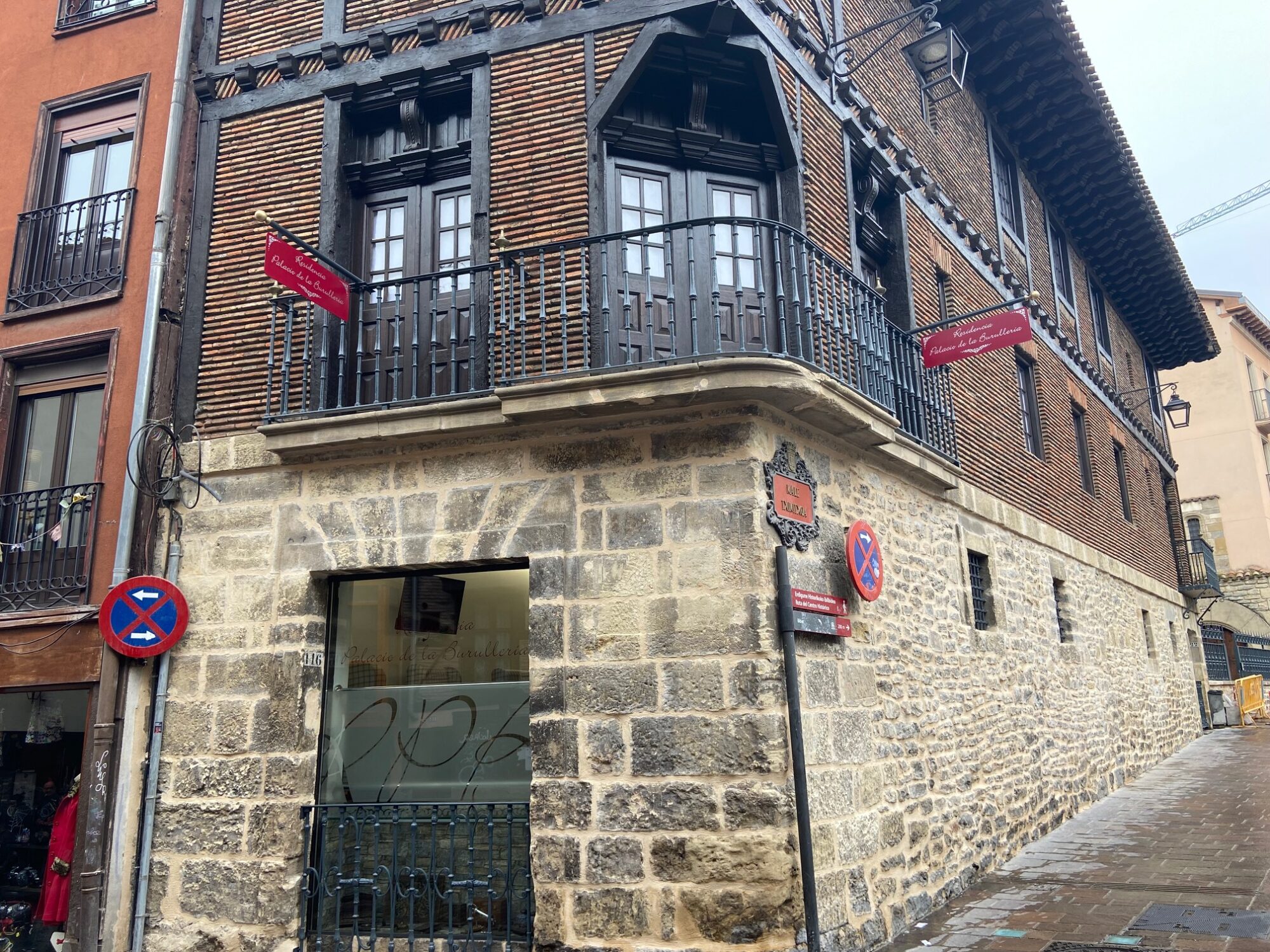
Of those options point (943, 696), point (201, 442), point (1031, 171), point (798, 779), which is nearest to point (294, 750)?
point (201, 442)

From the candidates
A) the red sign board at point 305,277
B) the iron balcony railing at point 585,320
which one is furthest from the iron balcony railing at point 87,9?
the red sign board at point 305,277

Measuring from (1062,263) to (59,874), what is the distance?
582 inches

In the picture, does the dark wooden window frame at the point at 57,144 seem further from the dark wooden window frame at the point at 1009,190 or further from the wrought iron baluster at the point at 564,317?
the dark wooden window frame at the point at 1009,190

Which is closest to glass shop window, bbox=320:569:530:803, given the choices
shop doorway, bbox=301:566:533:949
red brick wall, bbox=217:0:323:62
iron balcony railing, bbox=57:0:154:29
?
shop doorway, bbox=301:566:533:949

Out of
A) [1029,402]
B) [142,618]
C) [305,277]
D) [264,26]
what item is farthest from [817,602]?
[1029,402]

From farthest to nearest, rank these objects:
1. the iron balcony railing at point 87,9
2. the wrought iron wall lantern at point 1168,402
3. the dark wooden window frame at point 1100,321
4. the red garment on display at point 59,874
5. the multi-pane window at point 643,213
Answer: the wrought iron wall lantern at point 1168,402 → the dark wooden window frame at point 1100,321 → the iron balcony railing at point 87,9 → the red garment on display at point 59,874 → the multi-pane window at point 643,213

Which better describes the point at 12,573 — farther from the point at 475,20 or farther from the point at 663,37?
the point at 663,37

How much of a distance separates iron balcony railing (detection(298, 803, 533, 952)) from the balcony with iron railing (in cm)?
3131

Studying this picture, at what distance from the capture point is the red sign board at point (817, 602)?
6148 millimetres

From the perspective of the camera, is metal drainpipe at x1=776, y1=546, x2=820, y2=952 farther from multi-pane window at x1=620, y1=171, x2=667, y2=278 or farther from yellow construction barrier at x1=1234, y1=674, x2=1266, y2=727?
yellow construction barrier at x1=1234, y1=674, x2=1266, y2=727

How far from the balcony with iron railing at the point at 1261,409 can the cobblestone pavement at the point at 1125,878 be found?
21931 millimetres

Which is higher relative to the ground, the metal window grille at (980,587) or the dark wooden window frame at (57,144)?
the dark wooden window frame at (57,144)

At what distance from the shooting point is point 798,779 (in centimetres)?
577

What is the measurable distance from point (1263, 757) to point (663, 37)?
47.3 ft
